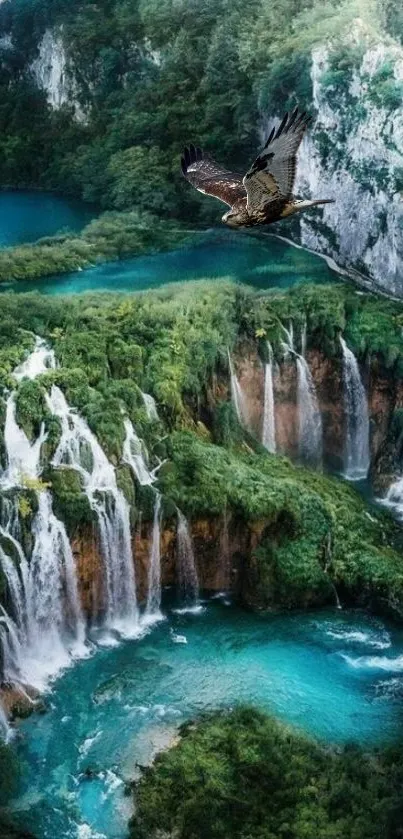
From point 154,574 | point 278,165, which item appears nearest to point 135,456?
point 154,574

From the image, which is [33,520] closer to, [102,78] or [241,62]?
[241,62]

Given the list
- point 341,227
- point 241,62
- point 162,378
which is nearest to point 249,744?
point 162,378

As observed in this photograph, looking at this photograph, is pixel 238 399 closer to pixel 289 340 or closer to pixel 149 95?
pixel 289 340

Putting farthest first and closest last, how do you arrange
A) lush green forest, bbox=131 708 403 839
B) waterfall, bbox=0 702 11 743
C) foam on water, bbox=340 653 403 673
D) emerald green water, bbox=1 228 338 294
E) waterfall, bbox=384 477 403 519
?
emerald green water, bbox=1 228 338 294 < waterfall, bbox=384 477 403 519 < foam on water, bbox=340 653 403 673 < waterfall, bbox=0 702 11 743 < lush green forest, bbox=131 708 403 839

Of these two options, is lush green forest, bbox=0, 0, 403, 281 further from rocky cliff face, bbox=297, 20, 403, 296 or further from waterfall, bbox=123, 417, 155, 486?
waterfall, bbox=123, 417, 155, 486

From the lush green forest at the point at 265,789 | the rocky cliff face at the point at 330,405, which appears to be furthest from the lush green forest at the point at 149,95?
the lush green forest at the point at 265,789

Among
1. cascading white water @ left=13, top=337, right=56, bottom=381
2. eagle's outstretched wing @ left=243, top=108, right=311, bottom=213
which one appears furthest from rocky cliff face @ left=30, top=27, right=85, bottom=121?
eagle's outstretched wing @ left=243, top=108, right=311, bottom=213
